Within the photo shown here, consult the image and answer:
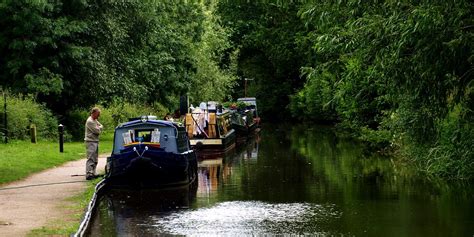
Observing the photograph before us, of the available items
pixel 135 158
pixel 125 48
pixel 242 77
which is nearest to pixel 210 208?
pixel 135 158

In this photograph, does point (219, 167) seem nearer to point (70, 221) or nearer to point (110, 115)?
point (70, 221)

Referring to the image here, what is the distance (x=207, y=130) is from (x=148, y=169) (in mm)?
15954

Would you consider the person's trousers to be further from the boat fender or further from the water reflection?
the boat fender

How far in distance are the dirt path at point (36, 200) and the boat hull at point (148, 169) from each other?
948 millimetres

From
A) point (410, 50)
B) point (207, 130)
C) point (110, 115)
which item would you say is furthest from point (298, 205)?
point (110, 115)

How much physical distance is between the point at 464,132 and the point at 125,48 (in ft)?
81.7

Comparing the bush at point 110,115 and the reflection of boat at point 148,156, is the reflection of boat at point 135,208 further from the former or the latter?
the bush at point 110,115

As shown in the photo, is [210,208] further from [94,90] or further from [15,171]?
[94,90]

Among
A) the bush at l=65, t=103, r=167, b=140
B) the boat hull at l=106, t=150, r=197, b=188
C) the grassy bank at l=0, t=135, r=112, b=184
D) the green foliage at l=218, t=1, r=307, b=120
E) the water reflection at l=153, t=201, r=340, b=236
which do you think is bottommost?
the water reflection at l=153, t=201, r=340, b=236

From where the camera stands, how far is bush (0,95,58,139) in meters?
32.2

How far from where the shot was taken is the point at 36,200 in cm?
1633

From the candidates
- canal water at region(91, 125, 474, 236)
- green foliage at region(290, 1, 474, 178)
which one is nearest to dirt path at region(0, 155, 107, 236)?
canal water at region(91, 125, 474, 236)

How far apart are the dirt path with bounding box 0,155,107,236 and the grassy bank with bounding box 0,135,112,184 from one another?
46 cm

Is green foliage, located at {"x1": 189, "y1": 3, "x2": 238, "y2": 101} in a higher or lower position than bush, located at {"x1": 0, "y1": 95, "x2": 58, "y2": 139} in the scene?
higher
